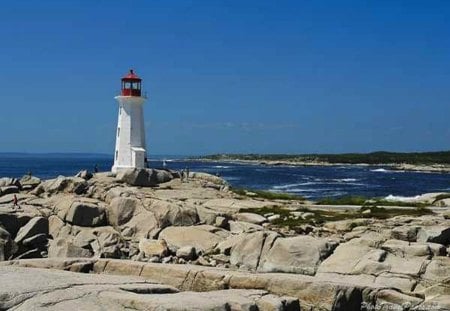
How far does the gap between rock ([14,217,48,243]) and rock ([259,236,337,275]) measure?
474 inches

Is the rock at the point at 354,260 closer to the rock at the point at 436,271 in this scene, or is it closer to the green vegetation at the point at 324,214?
the rock at the point at 436,271

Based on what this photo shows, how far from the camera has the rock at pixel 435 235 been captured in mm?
26125

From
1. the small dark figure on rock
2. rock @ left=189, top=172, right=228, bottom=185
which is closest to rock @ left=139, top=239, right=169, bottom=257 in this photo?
the small dark figure on rock

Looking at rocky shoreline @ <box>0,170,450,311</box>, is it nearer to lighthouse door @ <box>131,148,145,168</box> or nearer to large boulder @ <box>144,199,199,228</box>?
large boulder @ <box>144,199,199,228</box>

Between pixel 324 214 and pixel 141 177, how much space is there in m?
13.9

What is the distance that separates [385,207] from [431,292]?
22.9 metres

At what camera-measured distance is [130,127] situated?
4819cm

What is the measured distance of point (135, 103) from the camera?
4850cm

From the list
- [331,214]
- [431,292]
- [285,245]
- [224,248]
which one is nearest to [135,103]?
[331,214]

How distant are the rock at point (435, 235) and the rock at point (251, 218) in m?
9.16

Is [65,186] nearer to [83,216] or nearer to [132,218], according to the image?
[83,216]

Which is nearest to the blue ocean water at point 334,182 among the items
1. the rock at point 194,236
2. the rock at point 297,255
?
the rock at point 194,236

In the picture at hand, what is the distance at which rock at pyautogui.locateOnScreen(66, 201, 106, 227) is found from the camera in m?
33.5

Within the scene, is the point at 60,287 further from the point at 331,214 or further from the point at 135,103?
the point at 135,103
